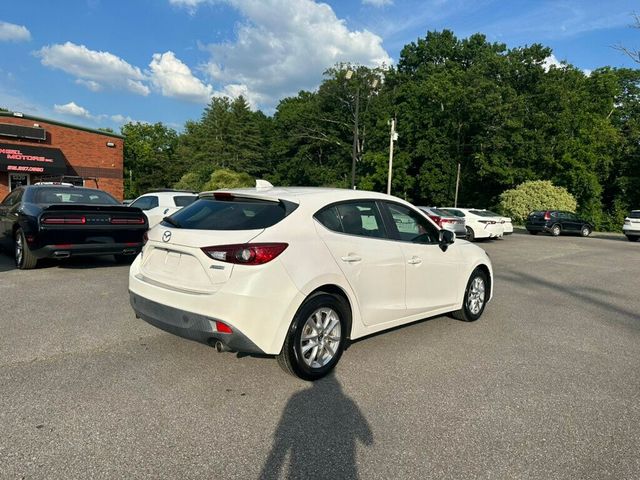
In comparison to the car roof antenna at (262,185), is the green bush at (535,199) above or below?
above

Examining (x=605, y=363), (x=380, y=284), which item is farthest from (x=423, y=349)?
(x=605, y=363)

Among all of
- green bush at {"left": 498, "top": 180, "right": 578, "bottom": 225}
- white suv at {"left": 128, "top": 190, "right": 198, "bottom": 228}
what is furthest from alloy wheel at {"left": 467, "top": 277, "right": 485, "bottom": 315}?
green bush at {"left": 498, "top": 180, "right": 578, "bottom": 225}

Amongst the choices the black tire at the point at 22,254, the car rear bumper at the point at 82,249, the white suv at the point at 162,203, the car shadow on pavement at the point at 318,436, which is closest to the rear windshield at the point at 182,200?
the white suv at the point at 162,203

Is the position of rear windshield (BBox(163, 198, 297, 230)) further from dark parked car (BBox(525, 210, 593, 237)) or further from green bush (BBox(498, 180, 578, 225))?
green bush (BBox(498, 180, 578, 225))

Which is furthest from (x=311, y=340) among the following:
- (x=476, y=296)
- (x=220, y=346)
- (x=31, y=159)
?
(x=31, y=159)

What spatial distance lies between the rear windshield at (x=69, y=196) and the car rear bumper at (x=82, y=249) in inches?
42.6

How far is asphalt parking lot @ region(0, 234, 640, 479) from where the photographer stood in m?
2.71

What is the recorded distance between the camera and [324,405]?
3459 millimetres

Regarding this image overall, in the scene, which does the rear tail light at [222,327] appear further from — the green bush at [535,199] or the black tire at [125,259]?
the green bush at [535,199]

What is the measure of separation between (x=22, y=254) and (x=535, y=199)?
115 ft

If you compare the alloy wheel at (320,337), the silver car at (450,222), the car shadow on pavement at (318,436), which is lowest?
the car shadow on pavement at (318,436)

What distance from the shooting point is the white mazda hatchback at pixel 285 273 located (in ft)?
11.5

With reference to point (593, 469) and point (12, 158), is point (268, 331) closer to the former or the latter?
point (593, 469)

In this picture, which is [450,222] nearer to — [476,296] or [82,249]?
[476,296]
